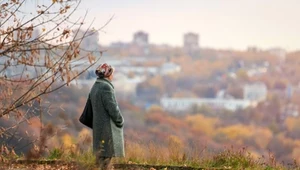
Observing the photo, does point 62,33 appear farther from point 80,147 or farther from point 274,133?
point 274,133

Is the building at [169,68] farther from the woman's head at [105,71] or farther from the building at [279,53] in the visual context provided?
the woman's head at [105,71]

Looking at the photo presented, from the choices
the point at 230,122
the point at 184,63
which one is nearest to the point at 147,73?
the point at 184,63

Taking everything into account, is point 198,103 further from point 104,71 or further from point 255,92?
point 104,71

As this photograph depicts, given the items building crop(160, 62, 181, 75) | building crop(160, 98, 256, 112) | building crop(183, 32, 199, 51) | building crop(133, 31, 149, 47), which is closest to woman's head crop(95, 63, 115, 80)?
building crop(160, 98, 256, 112)

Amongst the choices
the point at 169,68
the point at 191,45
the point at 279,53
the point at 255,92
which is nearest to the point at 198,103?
the point at 255,92

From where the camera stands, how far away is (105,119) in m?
7.71

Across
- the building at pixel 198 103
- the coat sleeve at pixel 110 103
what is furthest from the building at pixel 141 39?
the coat sleeve at pixel 110 103

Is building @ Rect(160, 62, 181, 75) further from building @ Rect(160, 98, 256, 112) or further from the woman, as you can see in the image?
the woman

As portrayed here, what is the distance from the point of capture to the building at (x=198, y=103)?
10786cm

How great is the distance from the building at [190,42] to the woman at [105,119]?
12570cm

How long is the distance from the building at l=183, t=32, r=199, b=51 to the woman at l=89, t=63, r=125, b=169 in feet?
412

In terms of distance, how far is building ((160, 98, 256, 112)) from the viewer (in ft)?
354

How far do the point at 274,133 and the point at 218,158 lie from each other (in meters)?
86.5

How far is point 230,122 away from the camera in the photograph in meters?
101
